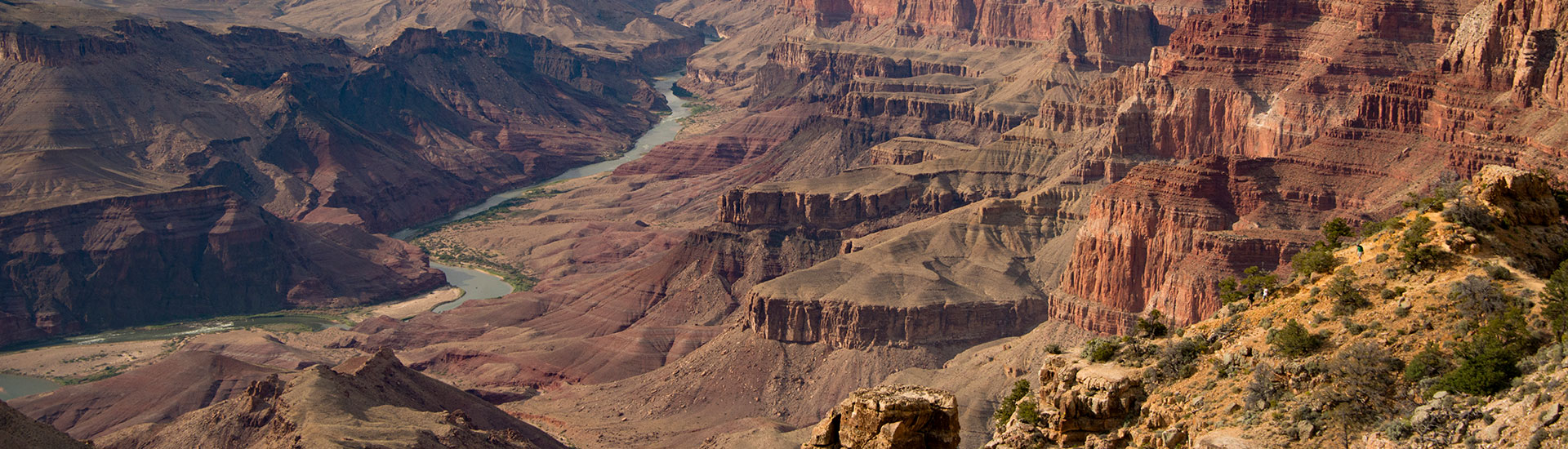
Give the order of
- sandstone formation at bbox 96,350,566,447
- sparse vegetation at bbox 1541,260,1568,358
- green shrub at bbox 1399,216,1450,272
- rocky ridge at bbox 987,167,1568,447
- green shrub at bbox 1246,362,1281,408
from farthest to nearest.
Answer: sandstone formation at bbox 96,350,566,447 → green shrub at bbox 1399,216,1450,272 → green shrub at bbox 1246,362,1281,408 → sparse vegetation at bbox 1541,260,1568,358 → rocky ridge at bbox 987,167,1568,447

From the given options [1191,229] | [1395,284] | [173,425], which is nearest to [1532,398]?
[1395,284]

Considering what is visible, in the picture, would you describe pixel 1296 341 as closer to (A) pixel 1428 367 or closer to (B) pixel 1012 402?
(A) pixel 1428 367

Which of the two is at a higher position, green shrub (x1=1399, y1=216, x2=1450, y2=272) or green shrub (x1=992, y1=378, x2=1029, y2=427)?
green shrub (x1=1399, y1=216, x2=1450, y2=272)

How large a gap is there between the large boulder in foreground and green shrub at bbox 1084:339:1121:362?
333 inches

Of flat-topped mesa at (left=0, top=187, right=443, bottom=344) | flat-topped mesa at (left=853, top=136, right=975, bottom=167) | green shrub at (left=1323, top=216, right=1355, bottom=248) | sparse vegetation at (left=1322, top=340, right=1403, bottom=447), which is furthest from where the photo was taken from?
flat-topped mesa at (left=853, top=136, right=975, bottom=167)

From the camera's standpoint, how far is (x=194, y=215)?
557ft

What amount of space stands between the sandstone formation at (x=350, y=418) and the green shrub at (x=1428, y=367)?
5133 cm

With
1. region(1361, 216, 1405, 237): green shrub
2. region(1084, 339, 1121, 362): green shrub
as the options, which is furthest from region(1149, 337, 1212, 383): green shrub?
region(1361, 216, 1405, 237): green shrub

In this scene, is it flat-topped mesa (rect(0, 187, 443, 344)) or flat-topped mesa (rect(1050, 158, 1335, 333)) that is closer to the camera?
flat-topped mesa (rect(1050, 158, 1335, 333))

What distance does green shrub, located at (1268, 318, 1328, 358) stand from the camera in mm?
35875

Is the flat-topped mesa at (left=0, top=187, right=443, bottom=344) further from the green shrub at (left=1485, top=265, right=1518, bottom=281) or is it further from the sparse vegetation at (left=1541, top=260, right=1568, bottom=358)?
the sparse vegetation at (left=1541, top=260, right=1568, bottom=358)

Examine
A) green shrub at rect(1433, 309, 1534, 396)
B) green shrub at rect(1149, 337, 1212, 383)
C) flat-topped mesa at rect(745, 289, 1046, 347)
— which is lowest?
flat-topped mesa at rect(745, 289, 1046, 347)

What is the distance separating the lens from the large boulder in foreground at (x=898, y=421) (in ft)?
109

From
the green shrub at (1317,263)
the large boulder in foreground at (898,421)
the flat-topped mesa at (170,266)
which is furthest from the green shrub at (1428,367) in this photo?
the flat-topped mesa at (170,266)
